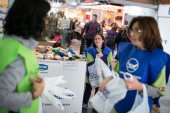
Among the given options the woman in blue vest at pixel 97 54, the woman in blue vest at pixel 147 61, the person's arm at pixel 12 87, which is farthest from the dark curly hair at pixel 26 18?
the woman in blue vest at pixel 97 54

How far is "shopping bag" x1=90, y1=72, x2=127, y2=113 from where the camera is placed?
2281 millimetres

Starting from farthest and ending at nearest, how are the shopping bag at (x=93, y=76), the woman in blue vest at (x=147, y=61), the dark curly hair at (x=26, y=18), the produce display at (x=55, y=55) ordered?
the shopping bag at (x=93, y=76) < the produce display at (x=55, y=55) < the woman in blue vest at (x=147, y=61) < the dark curly hair at (x=26, y=18)

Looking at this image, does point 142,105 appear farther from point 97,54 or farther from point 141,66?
point 97,54

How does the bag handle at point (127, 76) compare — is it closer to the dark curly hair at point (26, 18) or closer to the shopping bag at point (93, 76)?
the dark curly hair at point (26, 18)

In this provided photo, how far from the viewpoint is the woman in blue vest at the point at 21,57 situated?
1494 mm

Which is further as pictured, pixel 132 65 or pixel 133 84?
pixel 132 65

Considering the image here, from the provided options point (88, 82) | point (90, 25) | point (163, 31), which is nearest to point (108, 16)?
point (90, 25)

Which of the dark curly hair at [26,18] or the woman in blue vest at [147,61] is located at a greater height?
the dark curly hair at [26,18]

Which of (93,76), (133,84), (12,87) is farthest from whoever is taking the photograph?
(93,76)

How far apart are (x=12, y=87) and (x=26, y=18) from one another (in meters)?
0.36

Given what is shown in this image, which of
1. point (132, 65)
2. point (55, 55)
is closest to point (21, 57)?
point (132, 65)

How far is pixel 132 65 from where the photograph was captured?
88.0 inches

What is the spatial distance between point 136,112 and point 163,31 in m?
8.12

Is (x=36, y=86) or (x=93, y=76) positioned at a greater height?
(x=36, y=86)
